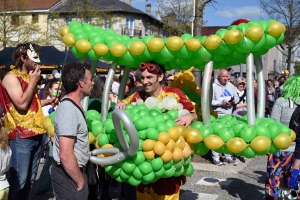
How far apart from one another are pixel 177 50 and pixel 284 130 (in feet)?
3.78

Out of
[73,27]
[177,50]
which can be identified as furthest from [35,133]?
[177,50]

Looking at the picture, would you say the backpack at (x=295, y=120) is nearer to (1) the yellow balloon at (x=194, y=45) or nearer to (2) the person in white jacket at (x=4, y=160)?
(1) the yellow balloon at (x=194, y=45)

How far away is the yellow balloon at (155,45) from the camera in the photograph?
359cm

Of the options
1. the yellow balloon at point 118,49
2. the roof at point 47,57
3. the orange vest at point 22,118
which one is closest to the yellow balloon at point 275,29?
the yellow balloon at point 118,49

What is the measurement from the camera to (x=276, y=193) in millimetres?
5074

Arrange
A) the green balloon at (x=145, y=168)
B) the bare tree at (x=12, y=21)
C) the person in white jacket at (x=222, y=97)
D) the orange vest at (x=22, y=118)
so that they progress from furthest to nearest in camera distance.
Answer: the bare tree at (x=12, y=21) < the person in white jacket at (x=222, y=97) < the orange vest at (x=22, y=118) < the green balloon at (x=145, y=168)

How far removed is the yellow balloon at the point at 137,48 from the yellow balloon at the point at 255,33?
3.09ft

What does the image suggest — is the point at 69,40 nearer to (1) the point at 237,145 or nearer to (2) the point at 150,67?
(2) the point at 150,67

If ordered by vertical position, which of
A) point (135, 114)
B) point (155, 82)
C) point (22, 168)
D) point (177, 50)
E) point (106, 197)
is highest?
point (177, 50)

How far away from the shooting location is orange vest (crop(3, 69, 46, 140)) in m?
3.77

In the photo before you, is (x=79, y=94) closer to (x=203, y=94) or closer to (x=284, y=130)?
(x=203, y=94)

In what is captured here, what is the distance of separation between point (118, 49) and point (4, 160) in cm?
142

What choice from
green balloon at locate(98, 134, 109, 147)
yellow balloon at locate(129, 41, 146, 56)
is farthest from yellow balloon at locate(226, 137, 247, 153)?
yellow balloon at locate(129, 41, 146, 56)

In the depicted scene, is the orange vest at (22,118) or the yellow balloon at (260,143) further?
the orange vest at (22,118)
